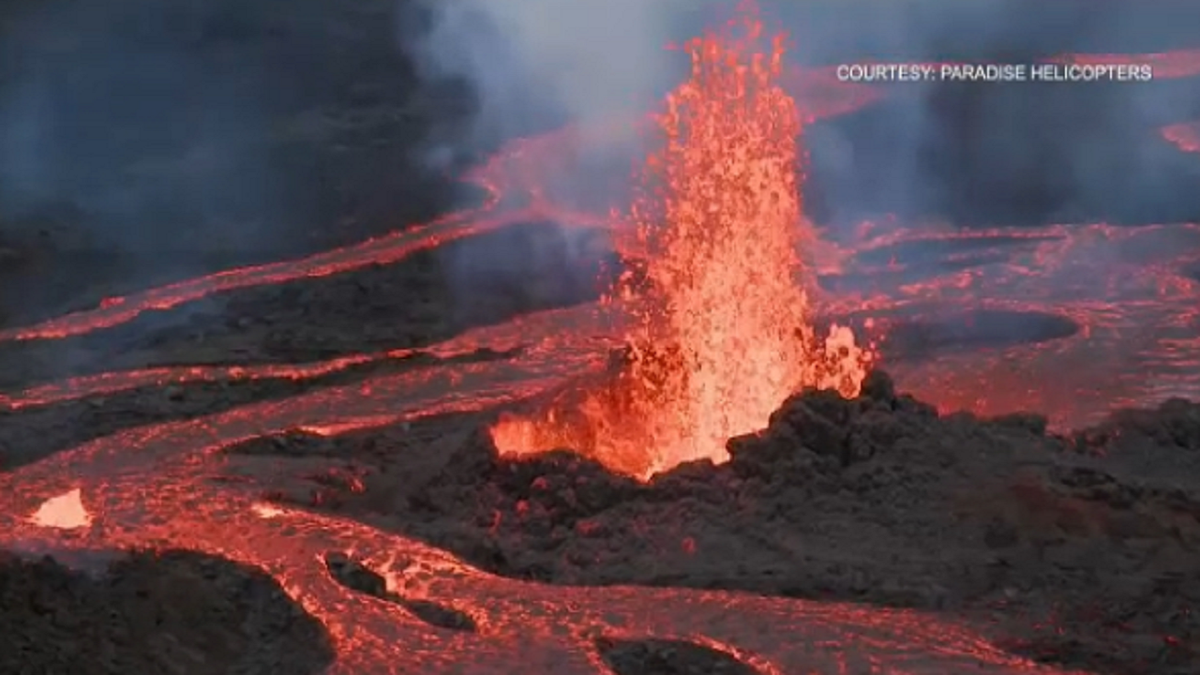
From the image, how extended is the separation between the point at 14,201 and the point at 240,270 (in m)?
3.81

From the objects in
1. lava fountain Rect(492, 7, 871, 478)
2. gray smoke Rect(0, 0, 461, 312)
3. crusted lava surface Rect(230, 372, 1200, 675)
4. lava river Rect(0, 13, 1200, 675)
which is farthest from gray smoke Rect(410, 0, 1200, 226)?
crusted lava surface Rect(230, 372, 1200, 675)

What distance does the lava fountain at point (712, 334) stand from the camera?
1043 cm

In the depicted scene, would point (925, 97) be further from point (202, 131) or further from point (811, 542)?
point (811, 542)

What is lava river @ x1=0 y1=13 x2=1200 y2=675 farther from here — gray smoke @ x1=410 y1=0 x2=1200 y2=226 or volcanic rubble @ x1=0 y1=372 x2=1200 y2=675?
gray smoke @ x1=410 y1=0 x2=1200 y2=226

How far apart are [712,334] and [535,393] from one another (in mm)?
1235

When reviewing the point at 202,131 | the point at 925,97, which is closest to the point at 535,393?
the point at 202,131

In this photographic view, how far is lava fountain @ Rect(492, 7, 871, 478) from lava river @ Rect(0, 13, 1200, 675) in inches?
22.2

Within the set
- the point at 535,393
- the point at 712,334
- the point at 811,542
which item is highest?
the point at 712,334

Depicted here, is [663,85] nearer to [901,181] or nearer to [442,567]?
[901,181]

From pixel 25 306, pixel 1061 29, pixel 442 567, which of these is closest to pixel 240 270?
pixel 25 306

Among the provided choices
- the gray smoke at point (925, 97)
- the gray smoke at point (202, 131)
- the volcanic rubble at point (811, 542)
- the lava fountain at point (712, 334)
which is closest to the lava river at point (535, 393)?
the volcanic rubble at point (811, 542)

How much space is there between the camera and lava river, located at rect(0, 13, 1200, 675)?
7.90 metres

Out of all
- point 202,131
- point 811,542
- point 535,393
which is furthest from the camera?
point 202,131

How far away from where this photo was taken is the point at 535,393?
1191cm
